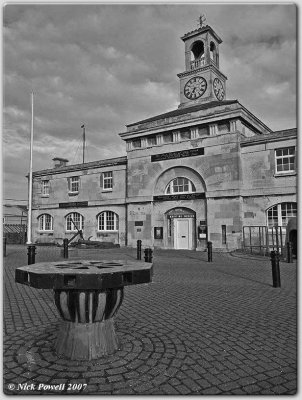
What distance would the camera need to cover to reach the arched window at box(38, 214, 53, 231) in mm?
29250

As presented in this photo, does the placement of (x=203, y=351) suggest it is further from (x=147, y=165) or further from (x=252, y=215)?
(x=147, y=165)

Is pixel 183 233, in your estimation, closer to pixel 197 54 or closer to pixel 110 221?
pixel 110 221

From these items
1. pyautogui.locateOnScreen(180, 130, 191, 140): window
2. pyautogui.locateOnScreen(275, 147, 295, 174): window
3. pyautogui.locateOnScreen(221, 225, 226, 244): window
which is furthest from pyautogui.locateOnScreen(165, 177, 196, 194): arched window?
pyautogui.locateOnScreen(275, 147, 295, 174): window

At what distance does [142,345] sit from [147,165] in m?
19.3

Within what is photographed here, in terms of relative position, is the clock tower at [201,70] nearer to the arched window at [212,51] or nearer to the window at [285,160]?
the arched window at [212,51]

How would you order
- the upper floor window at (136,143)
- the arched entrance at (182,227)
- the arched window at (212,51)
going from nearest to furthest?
the arched entrance at (182,227), the upper floor window at (136,143), the arched window at (212,51)

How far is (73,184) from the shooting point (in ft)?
92.3

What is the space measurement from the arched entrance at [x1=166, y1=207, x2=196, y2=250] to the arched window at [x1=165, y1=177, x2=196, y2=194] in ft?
4.13

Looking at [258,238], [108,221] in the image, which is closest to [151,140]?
[108,221]

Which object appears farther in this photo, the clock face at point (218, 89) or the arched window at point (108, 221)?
the clock face at point (218, 89)

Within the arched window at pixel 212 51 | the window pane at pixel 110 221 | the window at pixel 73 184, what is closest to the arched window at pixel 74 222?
the window at pixel 73 184

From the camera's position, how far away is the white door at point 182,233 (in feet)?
68.9

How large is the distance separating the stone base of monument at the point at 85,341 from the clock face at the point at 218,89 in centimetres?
2718

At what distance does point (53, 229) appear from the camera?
28734 mm
